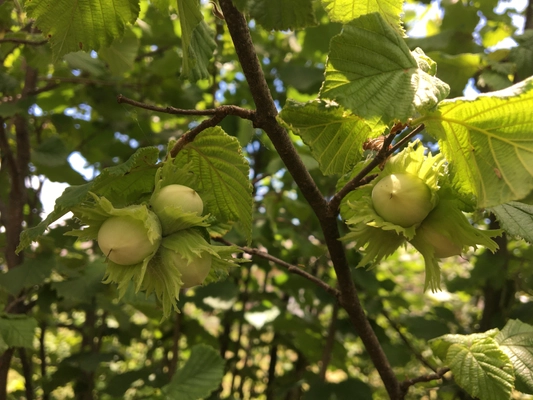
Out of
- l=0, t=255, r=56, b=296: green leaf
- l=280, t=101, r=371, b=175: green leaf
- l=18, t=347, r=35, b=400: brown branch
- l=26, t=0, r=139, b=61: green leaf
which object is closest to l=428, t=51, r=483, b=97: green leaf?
l=280, t=101, r=371, b=175: green leaf

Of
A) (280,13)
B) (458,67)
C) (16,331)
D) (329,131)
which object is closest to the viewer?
(280,13)

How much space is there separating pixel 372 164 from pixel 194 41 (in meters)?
0.44

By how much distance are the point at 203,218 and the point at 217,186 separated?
145mm

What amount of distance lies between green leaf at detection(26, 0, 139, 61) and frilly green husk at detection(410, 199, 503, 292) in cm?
62

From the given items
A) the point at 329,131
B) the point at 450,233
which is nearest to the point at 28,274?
the point at 329,131

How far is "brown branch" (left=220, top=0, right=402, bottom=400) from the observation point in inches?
27.5

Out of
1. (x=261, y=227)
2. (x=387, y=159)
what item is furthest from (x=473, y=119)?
(x=261, y=227)

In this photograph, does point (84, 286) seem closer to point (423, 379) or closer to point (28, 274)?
point (28, 274)

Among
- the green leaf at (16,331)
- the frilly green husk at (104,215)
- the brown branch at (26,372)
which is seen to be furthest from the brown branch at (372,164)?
the brown branch at (26,372)

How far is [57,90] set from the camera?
229cm

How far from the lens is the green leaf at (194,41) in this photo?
713 mm

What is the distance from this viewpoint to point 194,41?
2.93 feet

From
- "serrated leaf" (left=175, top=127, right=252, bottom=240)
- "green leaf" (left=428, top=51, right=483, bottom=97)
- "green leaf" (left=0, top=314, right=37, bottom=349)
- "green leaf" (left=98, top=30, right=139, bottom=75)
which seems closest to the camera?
"serrated leaf" (left=175, top=127, right=252, bottom=240)

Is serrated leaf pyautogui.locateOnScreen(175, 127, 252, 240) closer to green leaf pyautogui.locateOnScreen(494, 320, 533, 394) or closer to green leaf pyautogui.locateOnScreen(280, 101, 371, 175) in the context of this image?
green leaf pyautogui.locateOnScreen(280, 101, 371, 175)
